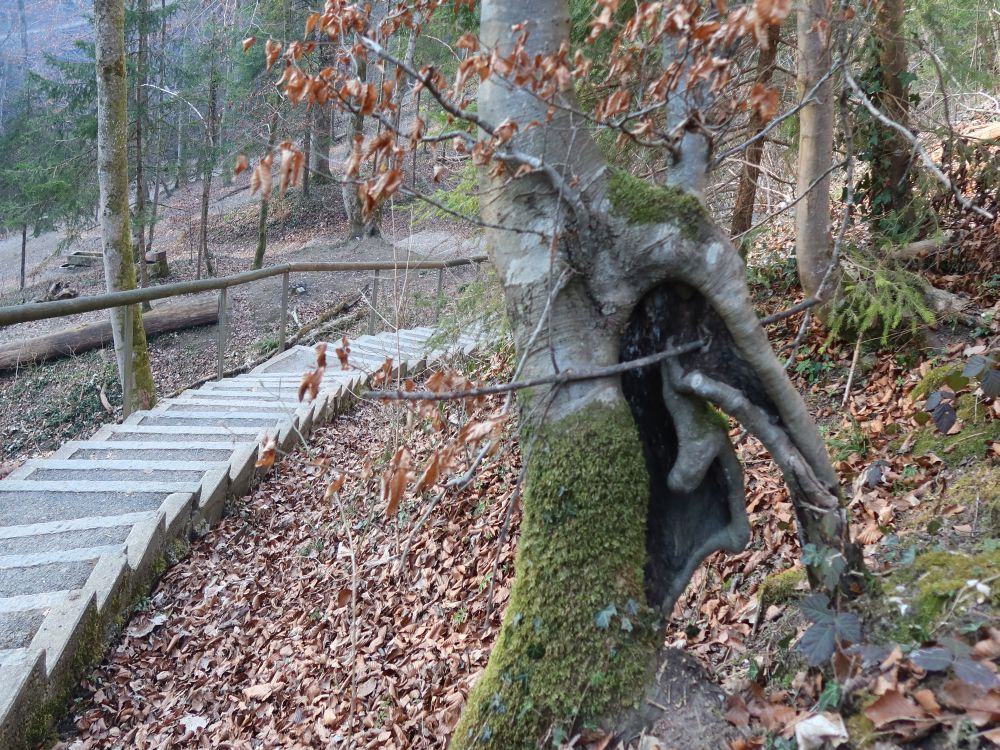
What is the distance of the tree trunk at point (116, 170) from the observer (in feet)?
25.3

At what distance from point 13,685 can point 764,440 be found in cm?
332

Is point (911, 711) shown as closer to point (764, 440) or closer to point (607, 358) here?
point (764, 440)

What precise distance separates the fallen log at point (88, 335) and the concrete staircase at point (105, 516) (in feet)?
20.8

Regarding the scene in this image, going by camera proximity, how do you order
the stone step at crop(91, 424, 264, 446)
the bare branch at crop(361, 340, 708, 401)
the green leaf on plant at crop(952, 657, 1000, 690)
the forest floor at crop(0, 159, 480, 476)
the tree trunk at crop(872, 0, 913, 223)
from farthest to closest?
the forest floor at crop(0, 159, 480, 476)
the stone step at crop(91, 424, 264, 446)
the tree trunk at crop(872, 0, 913, 223)
the bare branch at crop(361, 340, 708, 401)
the green leaf on plant at crop(952, 657, 1000, 690)

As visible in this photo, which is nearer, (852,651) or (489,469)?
(852,651)

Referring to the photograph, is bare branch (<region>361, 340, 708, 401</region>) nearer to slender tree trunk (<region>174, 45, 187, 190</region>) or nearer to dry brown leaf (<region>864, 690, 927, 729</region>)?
dry brown leaf (<region>864, 690, 927, 729</region>)

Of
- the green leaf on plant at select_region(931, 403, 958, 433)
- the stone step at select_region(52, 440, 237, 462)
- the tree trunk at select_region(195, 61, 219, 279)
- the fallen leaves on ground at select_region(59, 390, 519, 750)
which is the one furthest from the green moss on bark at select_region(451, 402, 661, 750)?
the tree trunk at select_region(195, 61, 219, 279)

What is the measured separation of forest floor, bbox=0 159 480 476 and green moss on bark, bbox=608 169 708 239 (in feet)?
9.23

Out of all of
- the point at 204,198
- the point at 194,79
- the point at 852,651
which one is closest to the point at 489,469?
the point at 852,651

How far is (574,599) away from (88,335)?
12708 millimetres

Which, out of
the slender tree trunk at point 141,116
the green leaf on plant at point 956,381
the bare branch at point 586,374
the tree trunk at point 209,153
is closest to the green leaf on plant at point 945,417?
the green leaf on plant at point 956,381

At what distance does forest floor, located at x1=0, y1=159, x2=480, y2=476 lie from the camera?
10477 mm

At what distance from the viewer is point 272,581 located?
15.9 ft

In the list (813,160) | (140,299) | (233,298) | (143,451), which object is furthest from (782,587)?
(233,298)
